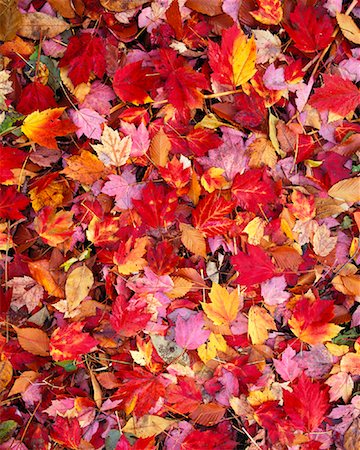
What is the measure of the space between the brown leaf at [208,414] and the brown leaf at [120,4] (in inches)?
38.2

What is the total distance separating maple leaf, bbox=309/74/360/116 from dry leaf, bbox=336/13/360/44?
0.10 m

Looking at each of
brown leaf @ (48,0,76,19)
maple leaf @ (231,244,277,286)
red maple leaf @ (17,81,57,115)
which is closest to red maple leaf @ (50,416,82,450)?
maple leaf @ (231,244,277,286)

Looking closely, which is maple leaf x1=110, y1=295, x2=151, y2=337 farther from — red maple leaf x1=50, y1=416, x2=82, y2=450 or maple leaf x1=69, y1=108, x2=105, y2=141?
maple leaf x1=69, y1=108, x2=105, y2=141

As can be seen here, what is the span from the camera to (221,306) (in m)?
1.16

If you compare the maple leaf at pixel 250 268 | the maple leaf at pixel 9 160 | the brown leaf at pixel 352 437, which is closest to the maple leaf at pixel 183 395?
the maple leaf at pixel 250 268

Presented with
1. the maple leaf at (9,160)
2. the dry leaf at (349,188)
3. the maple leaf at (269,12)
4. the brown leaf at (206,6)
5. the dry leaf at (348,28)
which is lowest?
the maple leaf at (9,160)

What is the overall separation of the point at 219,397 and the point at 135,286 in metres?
0.34

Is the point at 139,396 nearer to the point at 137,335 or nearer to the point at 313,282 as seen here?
the point at 137,335

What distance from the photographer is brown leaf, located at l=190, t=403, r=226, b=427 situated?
46.2 inches

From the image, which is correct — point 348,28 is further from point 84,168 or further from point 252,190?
point 84,168

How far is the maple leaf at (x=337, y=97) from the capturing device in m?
1.18

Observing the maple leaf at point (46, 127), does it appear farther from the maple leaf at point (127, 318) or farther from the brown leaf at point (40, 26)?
the maple leaf at point (127, 318)

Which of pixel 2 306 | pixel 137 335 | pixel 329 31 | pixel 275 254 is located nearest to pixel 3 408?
pixel 2 306

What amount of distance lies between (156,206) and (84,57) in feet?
1.27
